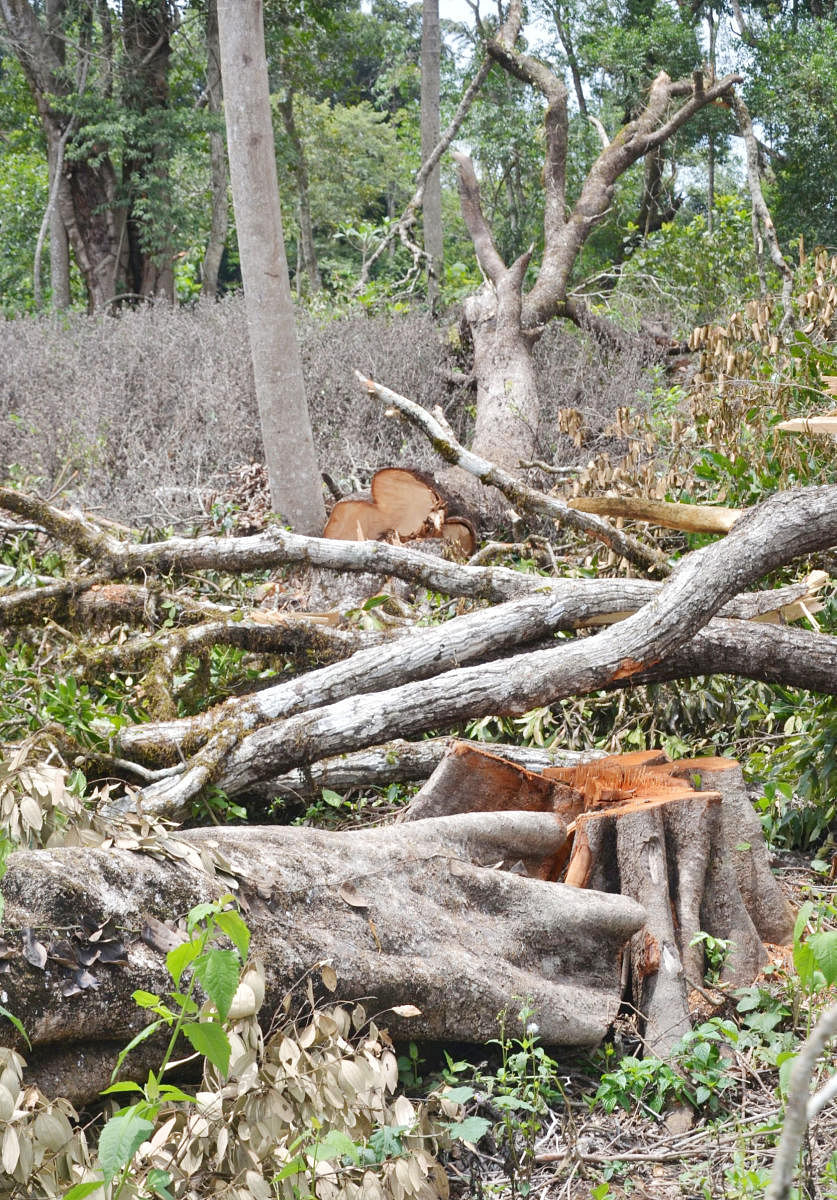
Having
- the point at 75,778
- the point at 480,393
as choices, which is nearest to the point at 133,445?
the point at 480,393

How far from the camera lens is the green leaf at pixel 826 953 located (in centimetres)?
179

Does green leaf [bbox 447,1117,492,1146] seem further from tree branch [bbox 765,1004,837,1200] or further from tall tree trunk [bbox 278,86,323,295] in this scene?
tall tree trunk [bbox 278,86,323,295]

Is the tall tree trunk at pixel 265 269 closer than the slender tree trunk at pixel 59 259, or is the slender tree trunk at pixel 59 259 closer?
the tall tree trunk at pixel 265 269

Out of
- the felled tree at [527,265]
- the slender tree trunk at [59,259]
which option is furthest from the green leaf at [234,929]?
the slender tree trunk at [59,259]

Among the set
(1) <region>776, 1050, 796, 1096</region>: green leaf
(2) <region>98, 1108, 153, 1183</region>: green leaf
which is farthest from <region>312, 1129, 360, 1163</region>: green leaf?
(1) <region>776, 1050, 796, 1096</region>: green leaf

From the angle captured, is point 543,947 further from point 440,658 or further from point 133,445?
point 133,445

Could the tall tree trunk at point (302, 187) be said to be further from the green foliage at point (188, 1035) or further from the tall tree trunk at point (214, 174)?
the green foliage at point (188, 1035)

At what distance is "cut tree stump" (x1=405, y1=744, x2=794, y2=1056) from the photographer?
2965 millimetres

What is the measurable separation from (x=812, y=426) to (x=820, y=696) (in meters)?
1.12

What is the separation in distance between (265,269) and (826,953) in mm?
5966

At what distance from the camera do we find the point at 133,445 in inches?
327

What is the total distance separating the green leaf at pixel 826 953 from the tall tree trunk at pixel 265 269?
5582 millimetres

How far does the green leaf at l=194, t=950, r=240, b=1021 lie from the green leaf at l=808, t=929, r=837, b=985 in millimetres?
971

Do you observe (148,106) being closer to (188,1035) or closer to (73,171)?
(73,171)
